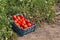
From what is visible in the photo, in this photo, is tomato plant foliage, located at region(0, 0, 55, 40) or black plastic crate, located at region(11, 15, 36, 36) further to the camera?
tomato plant foliage, located at region(0, 0, 55, 40)

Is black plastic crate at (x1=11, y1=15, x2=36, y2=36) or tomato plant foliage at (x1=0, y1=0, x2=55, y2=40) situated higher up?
tomato plant foliage at (x1=0, y1=0, x2=55, y2=40)

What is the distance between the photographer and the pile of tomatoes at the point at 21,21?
5.10 meters

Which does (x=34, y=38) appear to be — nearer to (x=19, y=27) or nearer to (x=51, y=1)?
(x=19, y=27)

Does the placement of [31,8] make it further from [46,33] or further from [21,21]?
[46,33]

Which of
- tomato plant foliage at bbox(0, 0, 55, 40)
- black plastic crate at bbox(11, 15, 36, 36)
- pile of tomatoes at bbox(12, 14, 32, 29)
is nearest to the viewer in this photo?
black plastic crate at bbox(11, 15, 36, 36)

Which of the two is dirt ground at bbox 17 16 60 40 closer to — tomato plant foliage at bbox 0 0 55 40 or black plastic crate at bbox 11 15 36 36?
black plastic crate at bbox 11 15 36 36

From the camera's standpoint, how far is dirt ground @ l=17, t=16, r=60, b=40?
201 inches

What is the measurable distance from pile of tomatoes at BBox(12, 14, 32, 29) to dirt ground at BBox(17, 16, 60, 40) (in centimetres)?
24

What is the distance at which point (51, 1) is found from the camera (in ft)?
20.1

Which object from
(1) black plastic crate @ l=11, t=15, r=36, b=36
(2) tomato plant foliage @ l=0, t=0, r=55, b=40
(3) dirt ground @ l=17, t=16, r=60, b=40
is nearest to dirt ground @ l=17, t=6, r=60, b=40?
(3) dirt ground @ l=17, t=16, r=60, b=40

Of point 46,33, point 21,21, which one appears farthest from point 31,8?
point 46,33

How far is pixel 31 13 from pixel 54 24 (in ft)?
2.27

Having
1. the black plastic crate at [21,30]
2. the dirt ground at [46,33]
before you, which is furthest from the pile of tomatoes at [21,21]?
the dirt ground at [46,33]

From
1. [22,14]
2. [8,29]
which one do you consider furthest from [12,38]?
[22,14]
